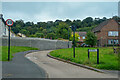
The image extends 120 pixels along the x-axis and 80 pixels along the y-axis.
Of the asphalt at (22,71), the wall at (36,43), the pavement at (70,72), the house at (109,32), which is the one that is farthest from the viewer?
the house at (109,32)

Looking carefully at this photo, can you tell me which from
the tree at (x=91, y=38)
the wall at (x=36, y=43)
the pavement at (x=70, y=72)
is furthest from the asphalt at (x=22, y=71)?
the tree at (x=91, y=38)

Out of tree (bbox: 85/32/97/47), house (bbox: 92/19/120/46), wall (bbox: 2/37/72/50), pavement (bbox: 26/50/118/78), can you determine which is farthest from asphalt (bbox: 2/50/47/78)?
house (bbox: 92/19/120/46)

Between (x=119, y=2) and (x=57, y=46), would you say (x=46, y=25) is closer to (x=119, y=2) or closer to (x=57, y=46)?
(x=57, y=46)

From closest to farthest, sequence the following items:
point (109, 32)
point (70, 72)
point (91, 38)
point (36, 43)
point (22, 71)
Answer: point (22, 71) → point (70, 72) → point (36, 43) → point (91, 38) → point (109, 32)

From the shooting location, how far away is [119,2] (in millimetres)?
11844

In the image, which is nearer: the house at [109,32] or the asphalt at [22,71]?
the asphalt at [22,71]

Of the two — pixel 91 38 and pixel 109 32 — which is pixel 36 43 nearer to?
pixel 91 38

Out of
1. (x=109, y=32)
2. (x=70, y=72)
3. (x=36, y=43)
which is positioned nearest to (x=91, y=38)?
(x=109, y=32)

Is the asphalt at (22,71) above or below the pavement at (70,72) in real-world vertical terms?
above

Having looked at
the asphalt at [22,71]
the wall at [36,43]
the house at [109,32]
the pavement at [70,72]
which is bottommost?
the pavement at [70,72]

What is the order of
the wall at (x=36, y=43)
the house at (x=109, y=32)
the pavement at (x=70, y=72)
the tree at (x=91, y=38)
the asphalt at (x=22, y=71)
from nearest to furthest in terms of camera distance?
the asphalt at (x=22, y=71), the pavement at (x=70, y=72), the wall at (x=36, y=43), the tree at (x=91, y=38), the house at (x=109, y=32)

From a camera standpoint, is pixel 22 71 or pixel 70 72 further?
pixel 70 72

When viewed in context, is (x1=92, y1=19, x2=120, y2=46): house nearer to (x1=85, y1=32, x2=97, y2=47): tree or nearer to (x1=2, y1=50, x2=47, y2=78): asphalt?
(x1=85, y1=32, x2=97, y2=47): tree

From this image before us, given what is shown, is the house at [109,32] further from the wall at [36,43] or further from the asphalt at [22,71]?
the asphalt at [22,71]
